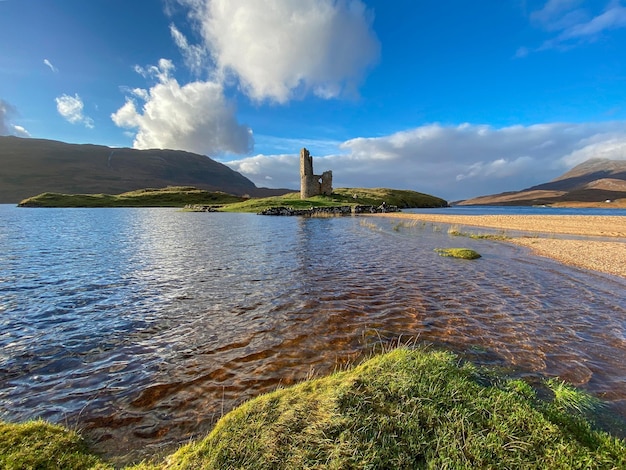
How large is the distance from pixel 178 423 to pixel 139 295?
9349 mm

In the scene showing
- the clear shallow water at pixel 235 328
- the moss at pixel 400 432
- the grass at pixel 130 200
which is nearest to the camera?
the moss at pixel 400 432

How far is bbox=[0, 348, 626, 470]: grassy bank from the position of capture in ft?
12.5

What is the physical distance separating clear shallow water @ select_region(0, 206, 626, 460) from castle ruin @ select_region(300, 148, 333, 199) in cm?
8767

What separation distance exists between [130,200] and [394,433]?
18044 cm

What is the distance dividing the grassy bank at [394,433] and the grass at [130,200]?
15170 centimetres

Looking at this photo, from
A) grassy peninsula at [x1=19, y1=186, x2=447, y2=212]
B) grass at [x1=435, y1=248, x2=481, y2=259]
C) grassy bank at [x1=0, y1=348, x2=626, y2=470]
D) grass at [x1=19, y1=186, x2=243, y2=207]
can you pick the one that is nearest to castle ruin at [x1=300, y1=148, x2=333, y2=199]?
grassy peninsula at [x1=19, y1=186, x2=447, y2=212]

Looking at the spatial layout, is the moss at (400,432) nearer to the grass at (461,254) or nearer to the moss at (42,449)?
the moss at (42,449)

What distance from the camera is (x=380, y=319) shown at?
10.8 meters

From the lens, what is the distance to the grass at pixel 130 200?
141500mm

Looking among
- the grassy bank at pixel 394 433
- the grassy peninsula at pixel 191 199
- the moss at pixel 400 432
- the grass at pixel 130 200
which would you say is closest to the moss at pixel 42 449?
the grassy bank at pixel 394 433

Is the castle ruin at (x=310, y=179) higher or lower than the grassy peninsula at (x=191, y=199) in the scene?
higher

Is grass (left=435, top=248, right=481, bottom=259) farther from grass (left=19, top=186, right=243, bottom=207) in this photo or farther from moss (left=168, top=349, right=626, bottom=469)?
grass (left=19, top=186, right=243, bottom=207)

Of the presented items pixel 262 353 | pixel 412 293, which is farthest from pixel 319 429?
pixel 412 293

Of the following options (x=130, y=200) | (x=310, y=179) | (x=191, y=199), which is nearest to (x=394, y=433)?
(x=310, y=179)
